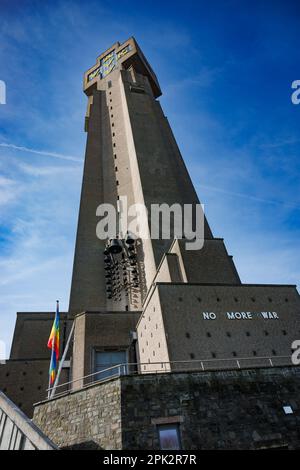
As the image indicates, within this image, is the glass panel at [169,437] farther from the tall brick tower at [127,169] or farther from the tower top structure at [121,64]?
the tower top structure at [121,64]

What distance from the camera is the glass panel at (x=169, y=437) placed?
10.1 meters

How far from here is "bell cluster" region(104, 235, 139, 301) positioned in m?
26.6

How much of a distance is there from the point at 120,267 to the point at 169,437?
18514mm

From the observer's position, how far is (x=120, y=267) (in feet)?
92.4

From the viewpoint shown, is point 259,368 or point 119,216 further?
point 119,216

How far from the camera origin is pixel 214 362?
45.9 ft

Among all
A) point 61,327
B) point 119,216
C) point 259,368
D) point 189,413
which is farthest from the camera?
point 119,216

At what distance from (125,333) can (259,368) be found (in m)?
9.45

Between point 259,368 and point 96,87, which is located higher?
point 96,87

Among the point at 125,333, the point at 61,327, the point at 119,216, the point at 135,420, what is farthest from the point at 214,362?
the point at 119,216

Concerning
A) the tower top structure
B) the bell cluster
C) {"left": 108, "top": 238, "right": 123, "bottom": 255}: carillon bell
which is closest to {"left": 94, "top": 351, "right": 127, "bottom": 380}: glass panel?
the bell cluster
